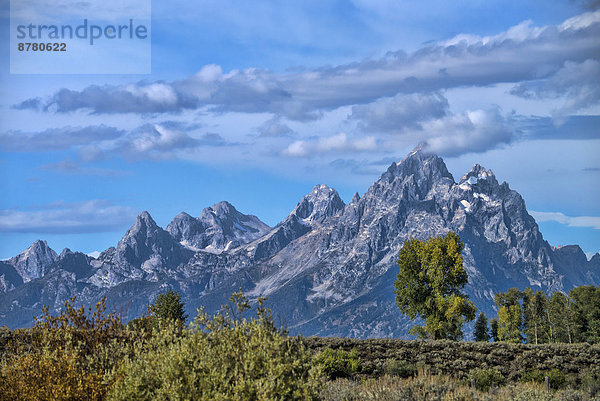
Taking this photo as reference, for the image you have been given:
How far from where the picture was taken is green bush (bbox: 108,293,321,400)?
530 inches

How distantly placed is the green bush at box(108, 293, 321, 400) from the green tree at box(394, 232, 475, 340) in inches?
2237

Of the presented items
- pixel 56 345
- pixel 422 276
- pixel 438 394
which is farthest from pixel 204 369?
pixel 422 276

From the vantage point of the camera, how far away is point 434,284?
7038cm

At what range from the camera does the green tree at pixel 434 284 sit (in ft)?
229

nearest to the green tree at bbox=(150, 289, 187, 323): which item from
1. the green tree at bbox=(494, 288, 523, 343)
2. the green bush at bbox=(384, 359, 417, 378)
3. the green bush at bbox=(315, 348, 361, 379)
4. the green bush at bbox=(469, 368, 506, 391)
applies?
the green bush at bbox=(315, 348, 361, 379)

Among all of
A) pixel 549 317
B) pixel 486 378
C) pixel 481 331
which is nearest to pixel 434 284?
pixel 486 378

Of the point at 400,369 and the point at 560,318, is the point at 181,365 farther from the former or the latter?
the point at 560,318

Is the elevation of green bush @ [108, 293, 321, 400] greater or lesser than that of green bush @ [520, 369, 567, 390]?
greater

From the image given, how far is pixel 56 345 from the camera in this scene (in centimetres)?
1930

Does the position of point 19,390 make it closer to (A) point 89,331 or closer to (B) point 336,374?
(A) point 89,331

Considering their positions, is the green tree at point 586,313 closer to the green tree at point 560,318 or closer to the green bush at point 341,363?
the green tree at point 560,318

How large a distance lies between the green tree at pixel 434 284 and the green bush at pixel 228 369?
5683 cm

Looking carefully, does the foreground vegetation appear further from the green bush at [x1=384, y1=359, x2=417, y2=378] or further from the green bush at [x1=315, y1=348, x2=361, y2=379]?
the green bush at [x1=384, y1=359, x2=417, y2=378]

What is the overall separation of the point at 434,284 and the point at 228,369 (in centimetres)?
5863
